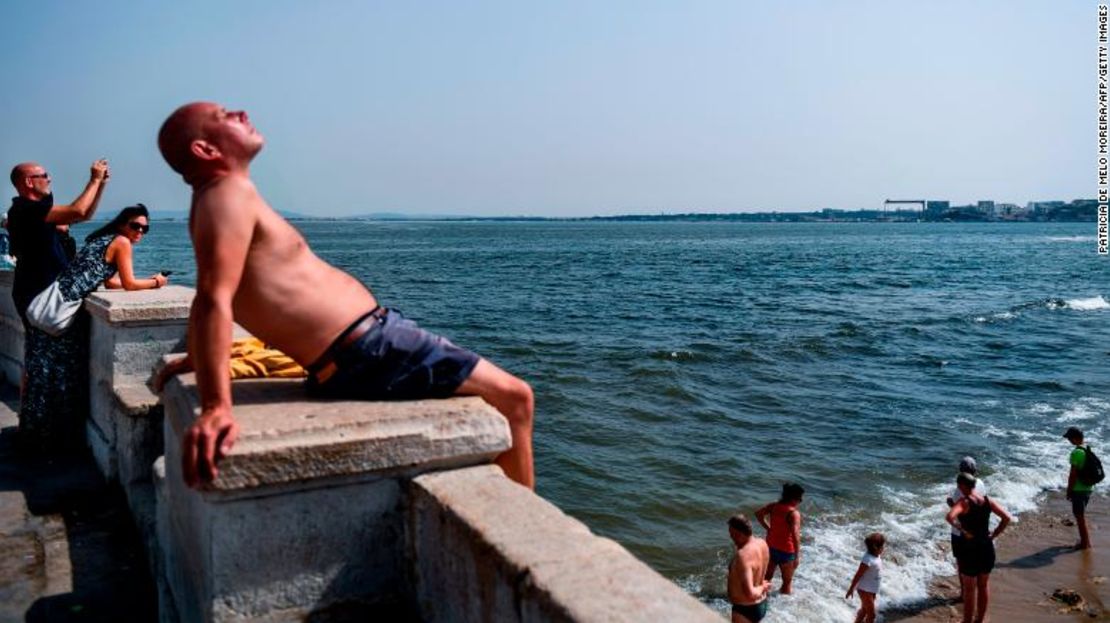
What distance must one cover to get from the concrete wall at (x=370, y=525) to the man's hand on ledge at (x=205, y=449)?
1.1 inches

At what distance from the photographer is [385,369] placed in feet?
8.77

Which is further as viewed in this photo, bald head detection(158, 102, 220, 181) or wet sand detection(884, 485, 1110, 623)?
wet sand detection(884, 485, 1110, 623)

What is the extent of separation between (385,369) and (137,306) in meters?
2.33

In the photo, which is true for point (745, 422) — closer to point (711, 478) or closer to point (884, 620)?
point (711, 478)

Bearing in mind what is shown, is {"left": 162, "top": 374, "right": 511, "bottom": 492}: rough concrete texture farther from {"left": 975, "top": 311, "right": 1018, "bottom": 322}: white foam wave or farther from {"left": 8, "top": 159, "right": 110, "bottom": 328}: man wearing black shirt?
{"left": 975, "top": 311, "right": 1018, "bottom": 322}: white foam wave

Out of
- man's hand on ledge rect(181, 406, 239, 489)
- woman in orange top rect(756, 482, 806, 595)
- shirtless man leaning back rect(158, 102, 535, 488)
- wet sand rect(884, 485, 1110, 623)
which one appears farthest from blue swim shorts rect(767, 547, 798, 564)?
man's hand on ledge rect(181, 406, 239, 489)

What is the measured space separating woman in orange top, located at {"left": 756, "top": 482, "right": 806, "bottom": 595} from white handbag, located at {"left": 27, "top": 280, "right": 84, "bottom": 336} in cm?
737

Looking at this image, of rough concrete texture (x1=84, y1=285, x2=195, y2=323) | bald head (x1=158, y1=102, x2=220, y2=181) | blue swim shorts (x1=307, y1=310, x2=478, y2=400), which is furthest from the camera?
rough concrete texture (x1=84, y1=285, x2=195, y2=323)

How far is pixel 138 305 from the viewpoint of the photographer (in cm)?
442

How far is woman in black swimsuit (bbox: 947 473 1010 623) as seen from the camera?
9.16m

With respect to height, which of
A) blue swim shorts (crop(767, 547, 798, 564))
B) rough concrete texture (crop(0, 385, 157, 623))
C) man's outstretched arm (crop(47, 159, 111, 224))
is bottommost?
blue swim shorts (crop(767, 547, 798, 564))

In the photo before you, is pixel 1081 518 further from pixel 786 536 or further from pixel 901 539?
pixel 786 536

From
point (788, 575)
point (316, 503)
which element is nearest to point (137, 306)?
point (316, 503)

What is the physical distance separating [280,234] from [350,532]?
0.88 meters
